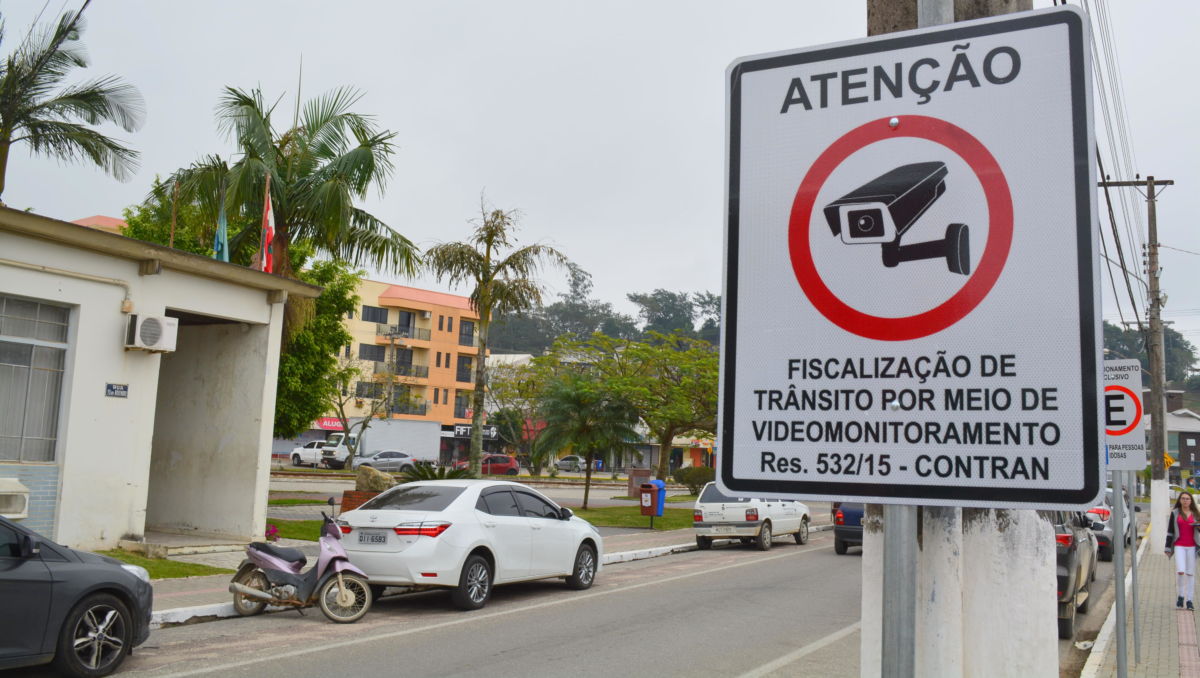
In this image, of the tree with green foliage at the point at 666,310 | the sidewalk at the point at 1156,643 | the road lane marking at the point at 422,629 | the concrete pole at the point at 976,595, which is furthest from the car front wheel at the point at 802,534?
the tree with green foliage at the point at 666,310

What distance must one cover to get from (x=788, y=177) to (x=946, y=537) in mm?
1043

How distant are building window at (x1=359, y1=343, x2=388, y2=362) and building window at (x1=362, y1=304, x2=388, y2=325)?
1.86 meters

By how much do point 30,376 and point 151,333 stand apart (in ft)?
5.92

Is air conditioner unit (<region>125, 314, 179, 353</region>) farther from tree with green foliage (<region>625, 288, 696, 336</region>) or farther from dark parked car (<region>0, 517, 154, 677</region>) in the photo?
tree with green foliage (<region>625, 288, 696, 336</region>)

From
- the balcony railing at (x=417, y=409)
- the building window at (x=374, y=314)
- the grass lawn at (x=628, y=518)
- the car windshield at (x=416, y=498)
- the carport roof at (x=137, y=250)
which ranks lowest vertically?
the grass lawn at (x=628, y=518)

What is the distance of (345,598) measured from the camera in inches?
427

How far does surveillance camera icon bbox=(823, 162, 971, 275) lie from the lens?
183 centimetres

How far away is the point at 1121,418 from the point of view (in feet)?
31.9

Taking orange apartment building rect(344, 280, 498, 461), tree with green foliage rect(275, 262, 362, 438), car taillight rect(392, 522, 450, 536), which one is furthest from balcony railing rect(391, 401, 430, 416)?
car taillight rect(392, 522, 450, 536)

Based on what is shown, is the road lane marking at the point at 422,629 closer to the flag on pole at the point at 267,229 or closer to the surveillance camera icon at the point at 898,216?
the surveillance camera icon at the point at 898,216

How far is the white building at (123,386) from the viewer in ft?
43.9

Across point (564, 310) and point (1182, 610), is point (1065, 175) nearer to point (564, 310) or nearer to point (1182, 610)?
point (1182, 610)

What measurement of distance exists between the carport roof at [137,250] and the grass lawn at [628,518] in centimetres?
1253

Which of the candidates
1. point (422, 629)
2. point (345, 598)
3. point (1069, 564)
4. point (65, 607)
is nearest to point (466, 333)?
point (345, 598)
